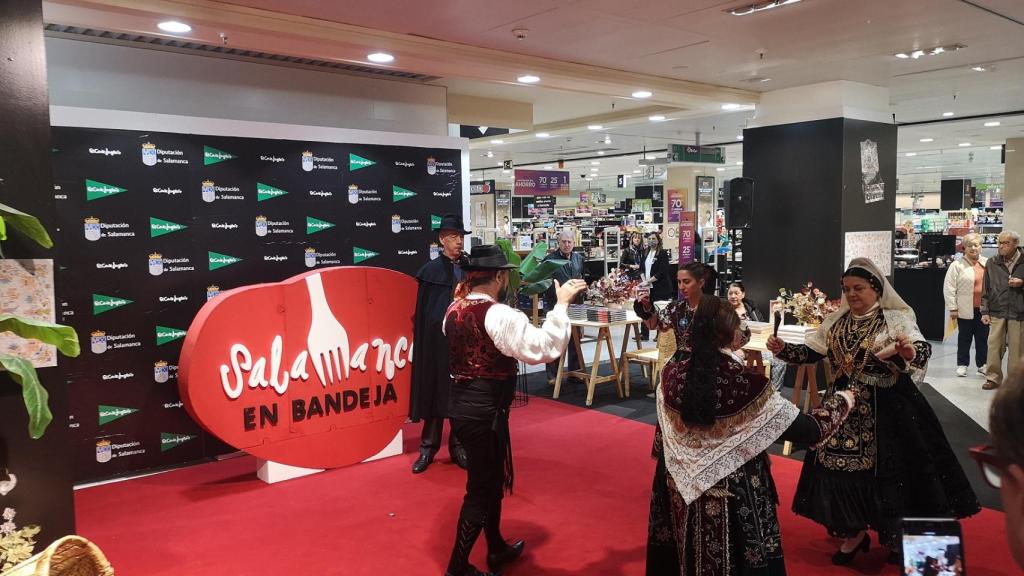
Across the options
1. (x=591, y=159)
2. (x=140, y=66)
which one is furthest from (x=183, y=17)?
(x=591, y=159)

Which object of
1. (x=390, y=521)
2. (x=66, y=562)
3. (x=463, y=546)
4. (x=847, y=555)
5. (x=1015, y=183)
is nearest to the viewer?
(x=66, y=562)

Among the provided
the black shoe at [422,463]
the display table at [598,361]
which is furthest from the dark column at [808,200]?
the black shoe at [422,463]

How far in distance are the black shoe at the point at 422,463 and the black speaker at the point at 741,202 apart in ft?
13.1

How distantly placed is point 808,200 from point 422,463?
4727 mm

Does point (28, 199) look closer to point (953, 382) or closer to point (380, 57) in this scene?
point (380, 57)

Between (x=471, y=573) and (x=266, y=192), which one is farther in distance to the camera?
(x=266, y=192)

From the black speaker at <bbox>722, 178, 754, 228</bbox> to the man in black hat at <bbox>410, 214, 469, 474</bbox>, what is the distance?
136 inches

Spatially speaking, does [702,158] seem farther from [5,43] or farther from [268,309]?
[5,43]

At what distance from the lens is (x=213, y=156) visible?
5.41m

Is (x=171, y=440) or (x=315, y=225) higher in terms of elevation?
(x=315, y=225)

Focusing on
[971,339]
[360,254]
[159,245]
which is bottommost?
[971,339]

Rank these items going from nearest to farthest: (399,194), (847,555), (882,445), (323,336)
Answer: (882,445), (847,555), (323,336), (399,194)

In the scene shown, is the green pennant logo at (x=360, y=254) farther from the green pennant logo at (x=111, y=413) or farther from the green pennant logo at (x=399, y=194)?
the green pennant logo at (x=111, y=413)

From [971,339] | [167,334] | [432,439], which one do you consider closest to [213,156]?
[167,334]
